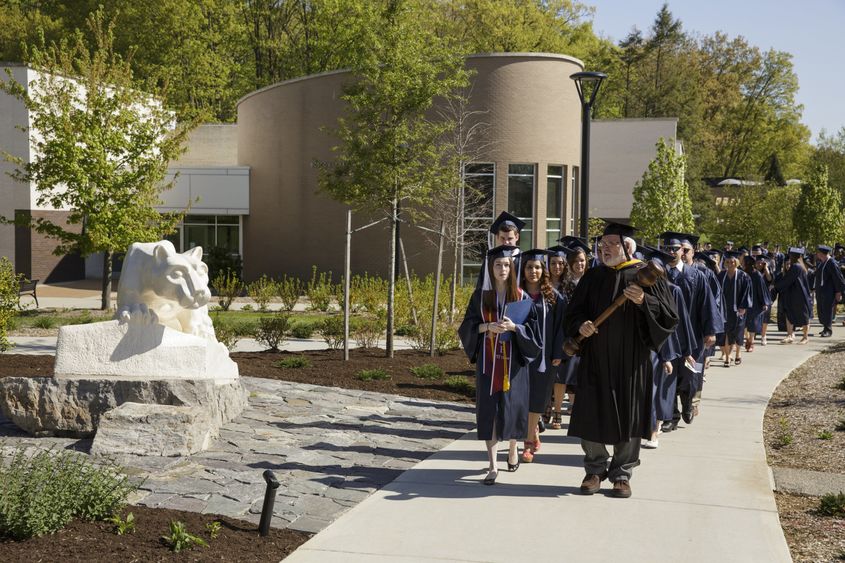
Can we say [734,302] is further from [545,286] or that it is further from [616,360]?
[616,360]

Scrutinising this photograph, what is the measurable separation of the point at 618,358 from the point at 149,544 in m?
3.72

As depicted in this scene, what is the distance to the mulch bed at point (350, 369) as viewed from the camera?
11.6 m

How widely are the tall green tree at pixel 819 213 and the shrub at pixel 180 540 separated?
36.3m

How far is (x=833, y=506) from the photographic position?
6.57 meters

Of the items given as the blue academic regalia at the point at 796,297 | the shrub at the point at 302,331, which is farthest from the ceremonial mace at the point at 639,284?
the blue academic regalia at the point at 796,297

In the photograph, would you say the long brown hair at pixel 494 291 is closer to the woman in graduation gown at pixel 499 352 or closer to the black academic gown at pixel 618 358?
the woman in graduation gown at pixel 499 352

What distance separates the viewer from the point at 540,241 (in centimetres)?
2938

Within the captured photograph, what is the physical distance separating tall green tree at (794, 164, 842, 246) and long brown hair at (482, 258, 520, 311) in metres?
33.4

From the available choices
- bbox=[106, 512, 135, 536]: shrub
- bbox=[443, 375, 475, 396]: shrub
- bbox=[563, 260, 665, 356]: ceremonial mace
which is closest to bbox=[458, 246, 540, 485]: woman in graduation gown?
bbox=[563, 260, 665, 356]: ceremonial mace

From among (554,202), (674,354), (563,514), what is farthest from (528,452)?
(554,202)

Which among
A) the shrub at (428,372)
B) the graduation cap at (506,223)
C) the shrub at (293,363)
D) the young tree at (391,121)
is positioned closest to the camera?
the graduation cap at (506,223)

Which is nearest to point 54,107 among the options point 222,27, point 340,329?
point 340,329

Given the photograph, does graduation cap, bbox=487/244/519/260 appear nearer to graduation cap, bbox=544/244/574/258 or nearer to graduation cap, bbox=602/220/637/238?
graduation cap, bbox=602/220/637/238

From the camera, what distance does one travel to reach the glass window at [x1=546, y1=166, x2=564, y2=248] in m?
29.7
